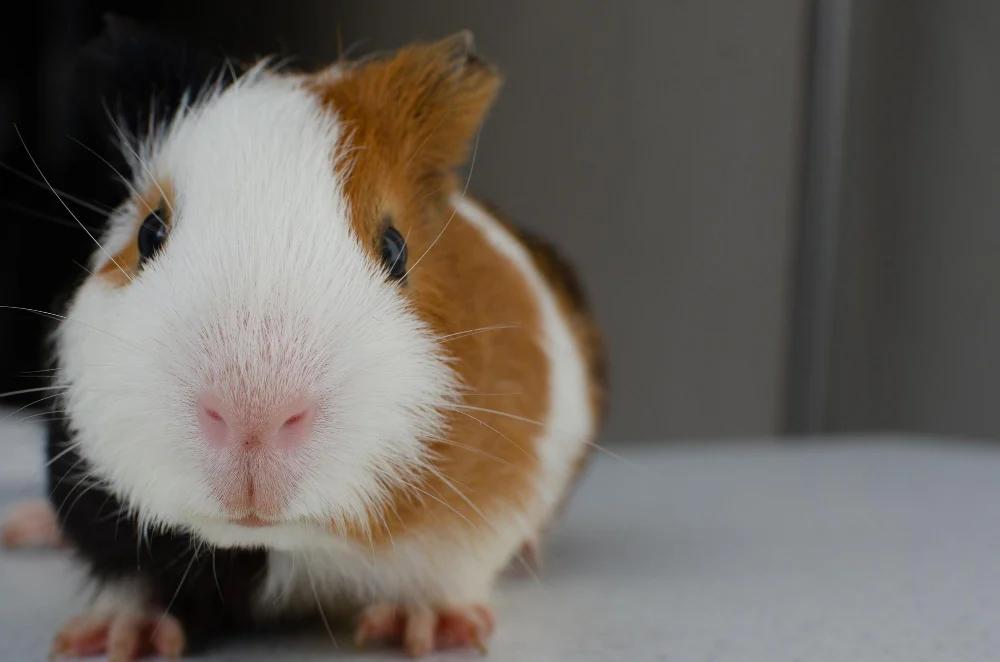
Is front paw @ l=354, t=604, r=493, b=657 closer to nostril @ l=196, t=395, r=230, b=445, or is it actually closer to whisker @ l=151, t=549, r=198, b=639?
whisker @ l=151, t=549, r=198, b=639

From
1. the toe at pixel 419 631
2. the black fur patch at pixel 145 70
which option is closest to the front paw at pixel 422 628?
the toe at pixel 419 631

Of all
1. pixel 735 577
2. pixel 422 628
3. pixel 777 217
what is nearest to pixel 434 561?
pixel 422 628

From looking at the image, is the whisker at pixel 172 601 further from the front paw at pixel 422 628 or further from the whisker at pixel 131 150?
the whisker at pixel 131 150

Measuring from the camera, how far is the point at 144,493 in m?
0.81

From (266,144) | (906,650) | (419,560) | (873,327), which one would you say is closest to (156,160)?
(266,144)

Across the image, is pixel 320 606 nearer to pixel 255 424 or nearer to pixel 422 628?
pixel 422 628

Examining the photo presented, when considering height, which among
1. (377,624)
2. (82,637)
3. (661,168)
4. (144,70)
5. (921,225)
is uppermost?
(921,225)

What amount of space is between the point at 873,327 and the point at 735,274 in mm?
464

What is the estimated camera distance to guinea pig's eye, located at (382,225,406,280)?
926mm

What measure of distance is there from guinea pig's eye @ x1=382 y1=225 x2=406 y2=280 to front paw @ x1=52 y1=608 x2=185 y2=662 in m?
0.38

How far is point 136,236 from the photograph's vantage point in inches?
38.1

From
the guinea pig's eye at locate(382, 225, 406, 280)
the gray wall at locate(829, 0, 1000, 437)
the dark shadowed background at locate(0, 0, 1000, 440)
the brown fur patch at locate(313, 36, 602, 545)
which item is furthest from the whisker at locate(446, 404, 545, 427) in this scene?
the gray wall at locate(829, 0, 1000, 437)

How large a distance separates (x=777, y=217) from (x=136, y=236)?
2.25 metres

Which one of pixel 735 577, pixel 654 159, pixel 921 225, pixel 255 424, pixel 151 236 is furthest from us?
pixel 921 225
